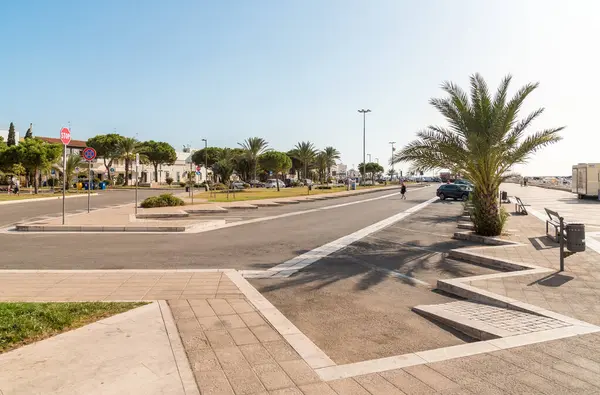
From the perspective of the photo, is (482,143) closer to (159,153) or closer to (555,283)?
(555,283)

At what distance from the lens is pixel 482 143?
39.6ft

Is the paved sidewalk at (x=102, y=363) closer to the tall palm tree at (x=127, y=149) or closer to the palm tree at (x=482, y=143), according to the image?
the palm tree at (x=482, y=143)

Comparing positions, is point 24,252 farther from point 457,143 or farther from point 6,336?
point 457,143

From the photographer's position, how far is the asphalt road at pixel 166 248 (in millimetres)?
8789

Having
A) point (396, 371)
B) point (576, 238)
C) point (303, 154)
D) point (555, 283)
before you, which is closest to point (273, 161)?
point (303, 154)

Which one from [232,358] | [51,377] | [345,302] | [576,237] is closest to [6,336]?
[51,377]

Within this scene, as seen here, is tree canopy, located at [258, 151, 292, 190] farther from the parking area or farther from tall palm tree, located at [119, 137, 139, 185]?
the parking area

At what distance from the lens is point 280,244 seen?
11656 mm

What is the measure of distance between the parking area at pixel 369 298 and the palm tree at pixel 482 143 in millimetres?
2330

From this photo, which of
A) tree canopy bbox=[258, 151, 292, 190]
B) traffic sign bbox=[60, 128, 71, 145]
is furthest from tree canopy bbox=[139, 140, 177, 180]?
traffic sign bbox=[60, 128, 71, 145]

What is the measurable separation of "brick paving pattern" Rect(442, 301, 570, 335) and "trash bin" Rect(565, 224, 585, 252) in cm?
312

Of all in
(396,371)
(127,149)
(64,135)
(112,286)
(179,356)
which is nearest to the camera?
(396,371)

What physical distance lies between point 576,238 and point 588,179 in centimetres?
2902

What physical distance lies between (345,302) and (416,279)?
7.14 feet
